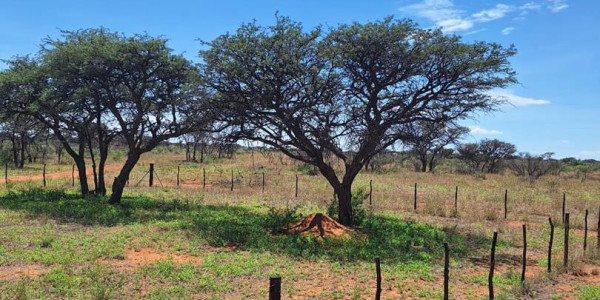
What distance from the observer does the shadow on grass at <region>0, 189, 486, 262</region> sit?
1319 centimetres

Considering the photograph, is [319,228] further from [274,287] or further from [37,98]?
[37,98]

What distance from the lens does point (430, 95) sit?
16.6 m

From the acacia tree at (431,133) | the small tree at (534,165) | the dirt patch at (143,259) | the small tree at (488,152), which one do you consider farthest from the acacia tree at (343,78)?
the small tree at (488,152)

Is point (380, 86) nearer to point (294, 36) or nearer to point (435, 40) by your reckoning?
point (435, 40)

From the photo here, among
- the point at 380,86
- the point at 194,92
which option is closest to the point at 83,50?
the point at 194,92

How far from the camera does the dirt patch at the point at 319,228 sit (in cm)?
1457

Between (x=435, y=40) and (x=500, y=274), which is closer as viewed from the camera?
(x=500, y=274)

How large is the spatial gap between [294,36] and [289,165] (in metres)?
33.2

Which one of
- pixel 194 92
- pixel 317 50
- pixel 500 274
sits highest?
pixel 317 50

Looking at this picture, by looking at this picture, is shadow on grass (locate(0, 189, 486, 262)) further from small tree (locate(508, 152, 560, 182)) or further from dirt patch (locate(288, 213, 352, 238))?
small tree (locate(508, 152, 560, 182))

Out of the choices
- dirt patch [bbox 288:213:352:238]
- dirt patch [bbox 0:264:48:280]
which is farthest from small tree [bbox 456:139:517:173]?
dirt patch [bbox 0:264:48:280]

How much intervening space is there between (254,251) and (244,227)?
304 cm

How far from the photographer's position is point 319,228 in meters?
14.8

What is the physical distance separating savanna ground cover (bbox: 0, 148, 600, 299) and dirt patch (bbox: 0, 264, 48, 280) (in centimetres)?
2
